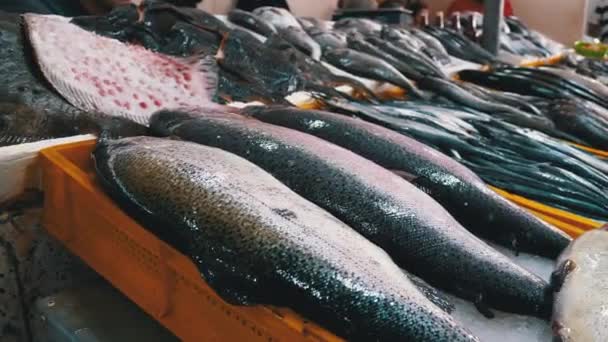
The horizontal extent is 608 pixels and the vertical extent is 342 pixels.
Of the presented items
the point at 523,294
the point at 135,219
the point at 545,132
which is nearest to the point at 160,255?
the point at 135,219

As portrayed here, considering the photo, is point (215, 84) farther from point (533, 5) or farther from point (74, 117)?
point (533, 5)

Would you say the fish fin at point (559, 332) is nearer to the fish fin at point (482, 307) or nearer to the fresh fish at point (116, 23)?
the fish fin at point (482, 307)

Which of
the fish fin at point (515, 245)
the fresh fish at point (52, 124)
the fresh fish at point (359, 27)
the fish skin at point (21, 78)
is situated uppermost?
the fish skin at point (21, 78)

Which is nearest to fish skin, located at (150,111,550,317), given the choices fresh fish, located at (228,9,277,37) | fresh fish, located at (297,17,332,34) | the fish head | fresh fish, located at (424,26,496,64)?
the fish head

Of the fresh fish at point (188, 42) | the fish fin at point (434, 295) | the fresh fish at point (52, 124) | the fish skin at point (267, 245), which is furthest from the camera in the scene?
the fresh fish at point (188, 42)

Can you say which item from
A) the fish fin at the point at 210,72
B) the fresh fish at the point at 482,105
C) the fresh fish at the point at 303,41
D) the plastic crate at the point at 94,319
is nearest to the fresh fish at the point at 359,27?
the fresh fish at the point at 303,41

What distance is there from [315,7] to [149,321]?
694 cm

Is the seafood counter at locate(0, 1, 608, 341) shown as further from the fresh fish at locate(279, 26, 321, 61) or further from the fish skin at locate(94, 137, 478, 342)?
the fresh fish at locate(279, 26, 321, 61)

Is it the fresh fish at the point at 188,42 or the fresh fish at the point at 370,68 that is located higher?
the fresh fish at the point at 188,42

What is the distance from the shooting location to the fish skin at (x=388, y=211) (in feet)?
4.08

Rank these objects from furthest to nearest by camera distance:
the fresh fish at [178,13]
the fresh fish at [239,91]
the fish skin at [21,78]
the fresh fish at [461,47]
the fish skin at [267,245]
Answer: the fresh fish at [461,47] → the fresh fish at [178,13] → the fresh fish at [239,91] → the fish skin at [21,78] → the fish skin at [267,245]

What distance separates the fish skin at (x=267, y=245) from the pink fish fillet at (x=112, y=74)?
71 centimetres

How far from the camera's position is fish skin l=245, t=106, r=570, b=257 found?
1503mm

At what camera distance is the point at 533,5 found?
30.6 feet
